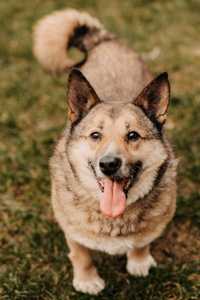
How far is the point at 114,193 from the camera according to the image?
3.43 metres

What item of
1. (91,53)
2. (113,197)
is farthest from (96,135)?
(91,53)

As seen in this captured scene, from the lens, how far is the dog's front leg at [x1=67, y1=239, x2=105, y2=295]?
3.89m

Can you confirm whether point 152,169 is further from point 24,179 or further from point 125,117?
point 24,179

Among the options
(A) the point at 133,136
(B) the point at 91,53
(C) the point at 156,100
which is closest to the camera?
(A) the point at 133,136

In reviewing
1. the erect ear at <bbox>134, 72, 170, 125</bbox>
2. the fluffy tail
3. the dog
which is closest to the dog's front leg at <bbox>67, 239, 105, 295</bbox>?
the dog

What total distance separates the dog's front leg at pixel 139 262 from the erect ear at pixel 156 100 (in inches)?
43.4

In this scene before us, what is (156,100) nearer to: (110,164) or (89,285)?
(110,164)

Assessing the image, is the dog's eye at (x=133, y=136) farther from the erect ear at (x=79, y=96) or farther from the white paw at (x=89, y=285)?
the white paw at (x=89, y=285)

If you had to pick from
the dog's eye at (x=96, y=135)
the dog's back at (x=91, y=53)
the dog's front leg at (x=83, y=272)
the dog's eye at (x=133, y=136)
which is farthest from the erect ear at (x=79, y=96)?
the dog's front leg at (x=83, y=272)

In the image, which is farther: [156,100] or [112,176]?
[156,100]

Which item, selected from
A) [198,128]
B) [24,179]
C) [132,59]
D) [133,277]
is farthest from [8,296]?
[198,128]

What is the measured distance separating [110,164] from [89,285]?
1232 mm

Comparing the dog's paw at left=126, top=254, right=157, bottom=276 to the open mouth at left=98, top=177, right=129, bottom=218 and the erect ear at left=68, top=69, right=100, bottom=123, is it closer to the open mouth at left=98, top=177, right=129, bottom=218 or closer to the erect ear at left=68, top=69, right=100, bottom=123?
the open mouth at left=98, top=177, right=129, bottom=218

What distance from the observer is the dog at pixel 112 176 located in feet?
11.3
